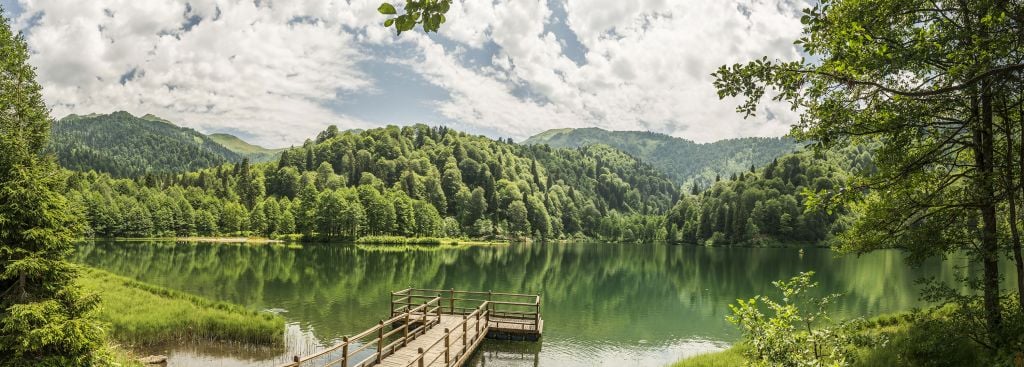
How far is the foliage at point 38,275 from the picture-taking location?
1226 cm

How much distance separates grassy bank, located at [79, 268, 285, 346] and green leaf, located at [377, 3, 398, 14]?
82.8ft

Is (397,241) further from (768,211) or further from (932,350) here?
(932,350)

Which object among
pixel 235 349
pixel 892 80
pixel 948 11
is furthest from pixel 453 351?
pixel 948 11

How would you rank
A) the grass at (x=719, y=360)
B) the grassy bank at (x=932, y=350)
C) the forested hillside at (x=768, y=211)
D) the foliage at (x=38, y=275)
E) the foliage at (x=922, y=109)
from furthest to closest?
the forested hillside at (x=768, y=211), the grass at (x=719, y=360), the foliage at (x=38, y=275), the grassy bank at (x=932, y=350), the foliage at (x=922, y=109)

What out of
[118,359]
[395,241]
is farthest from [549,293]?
[395,241]

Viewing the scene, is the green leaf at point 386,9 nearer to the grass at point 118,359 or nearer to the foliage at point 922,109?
the foliage at point 922,109

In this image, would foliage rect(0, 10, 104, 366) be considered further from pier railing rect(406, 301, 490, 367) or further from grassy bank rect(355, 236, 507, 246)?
grassy bank rect(355, 236, 507, 246)

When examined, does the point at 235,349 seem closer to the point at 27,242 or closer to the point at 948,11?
the point at 27,242

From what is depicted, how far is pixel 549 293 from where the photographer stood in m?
48.6

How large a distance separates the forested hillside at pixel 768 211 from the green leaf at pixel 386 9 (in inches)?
6046

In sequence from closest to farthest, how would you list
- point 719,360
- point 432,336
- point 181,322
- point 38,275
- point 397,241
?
1. point 38,275
2. point 719,360
3. point 432,336
4. point 181,322
5. point 397,241

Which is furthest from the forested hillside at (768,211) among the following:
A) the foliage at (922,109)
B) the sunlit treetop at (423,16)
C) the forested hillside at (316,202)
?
the sunlit treetop at (423,16)

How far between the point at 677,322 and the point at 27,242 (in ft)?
115

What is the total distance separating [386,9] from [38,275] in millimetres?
14198
